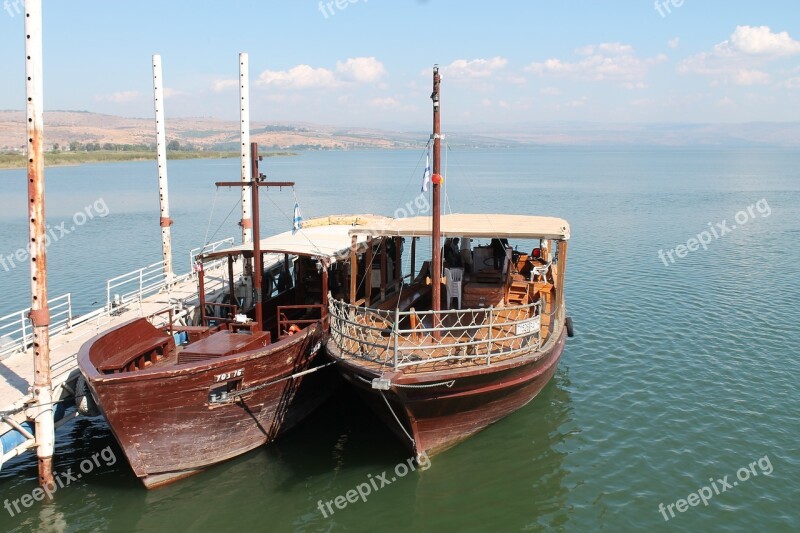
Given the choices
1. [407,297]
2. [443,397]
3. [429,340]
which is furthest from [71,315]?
[443,397]

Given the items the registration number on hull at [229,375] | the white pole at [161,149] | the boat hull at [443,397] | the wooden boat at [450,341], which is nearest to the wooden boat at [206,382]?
the registration number on hull at [229,375]

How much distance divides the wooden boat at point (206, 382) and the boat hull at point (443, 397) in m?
1.49

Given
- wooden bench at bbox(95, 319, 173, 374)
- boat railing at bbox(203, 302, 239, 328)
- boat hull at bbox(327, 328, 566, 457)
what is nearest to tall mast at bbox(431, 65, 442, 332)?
boat hull at bbox(327, 328, 566, 457)

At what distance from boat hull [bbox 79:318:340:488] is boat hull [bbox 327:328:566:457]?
4.48 ft

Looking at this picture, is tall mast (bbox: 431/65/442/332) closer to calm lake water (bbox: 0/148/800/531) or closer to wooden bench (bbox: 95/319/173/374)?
calm lake water (bbox: 0/148/800/531)

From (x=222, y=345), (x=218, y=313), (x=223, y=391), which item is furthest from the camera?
(x=218, y=313)

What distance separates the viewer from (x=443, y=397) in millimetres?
13273

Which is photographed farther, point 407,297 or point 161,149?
point 161,149

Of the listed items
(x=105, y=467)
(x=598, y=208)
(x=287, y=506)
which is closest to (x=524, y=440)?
(x=287, y=506)

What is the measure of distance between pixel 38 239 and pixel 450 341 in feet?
28.3

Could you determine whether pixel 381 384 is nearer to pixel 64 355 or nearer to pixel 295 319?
pixel 295 319

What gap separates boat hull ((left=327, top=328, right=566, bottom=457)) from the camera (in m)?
12.9

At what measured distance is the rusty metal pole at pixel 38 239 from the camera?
466 inches

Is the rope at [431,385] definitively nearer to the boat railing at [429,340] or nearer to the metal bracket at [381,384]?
the metal bracket at [381,384]
